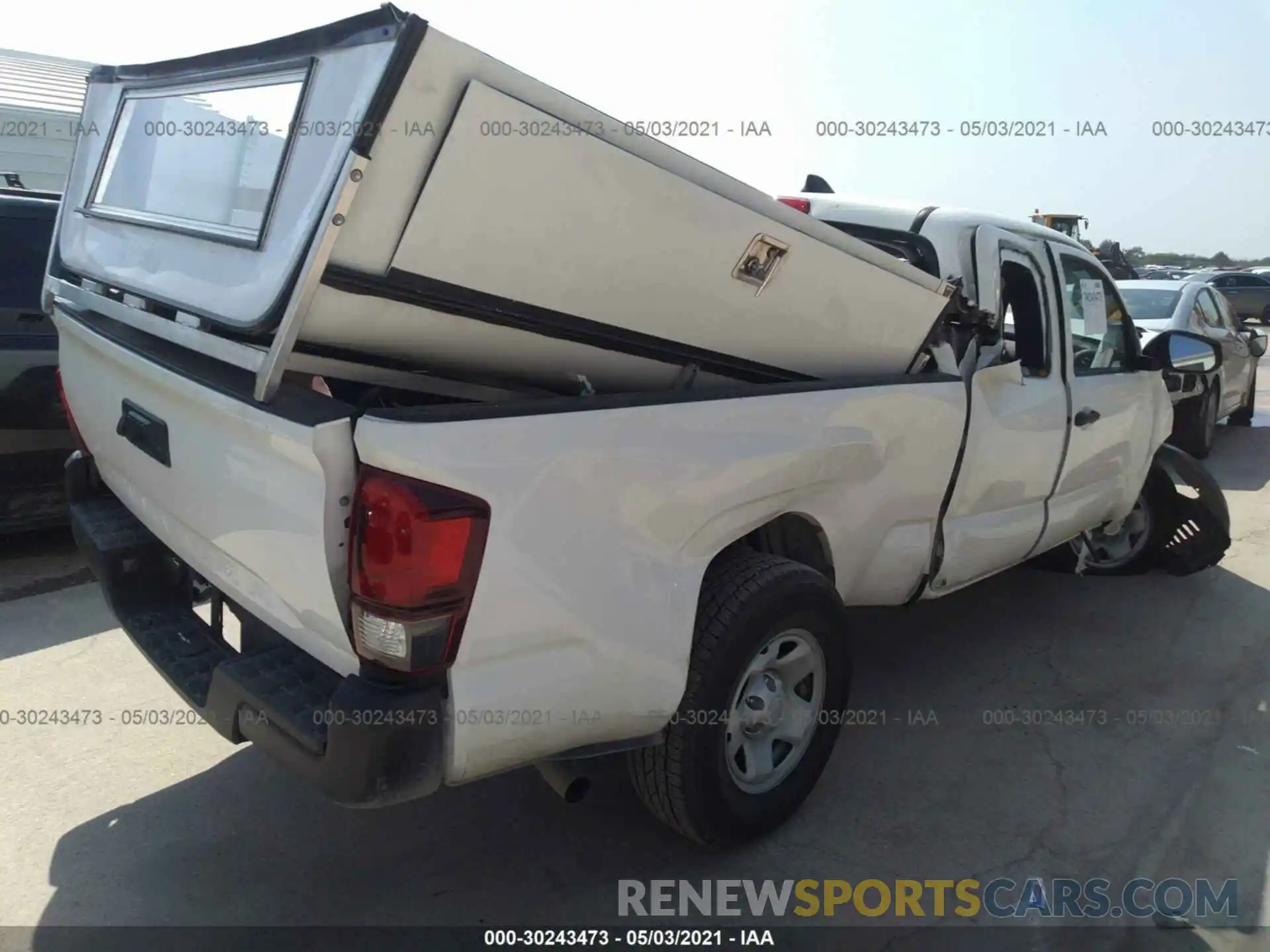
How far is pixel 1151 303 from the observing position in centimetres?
911

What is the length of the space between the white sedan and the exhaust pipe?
6.88 meters

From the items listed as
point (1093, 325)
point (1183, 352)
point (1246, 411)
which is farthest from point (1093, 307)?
point (1246, 411)

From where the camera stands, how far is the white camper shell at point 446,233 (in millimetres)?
2123

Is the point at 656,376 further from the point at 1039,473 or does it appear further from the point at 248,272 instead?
the point at 1039,473

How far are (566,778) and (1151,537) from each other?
14.8 ft

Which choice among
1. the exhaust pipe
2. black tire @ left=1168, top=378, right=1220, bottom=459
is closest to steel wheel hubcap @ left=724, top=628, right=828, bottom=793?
the exhaust pipe

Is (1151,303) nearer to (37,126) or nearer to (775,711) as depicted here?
(775,711)

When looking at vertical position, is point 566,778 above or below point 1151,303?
below

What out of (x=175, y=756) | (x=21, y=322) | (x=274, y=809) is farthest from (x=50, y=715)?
(x=21, y=322)

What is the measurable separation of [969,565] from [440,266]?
8.53ft

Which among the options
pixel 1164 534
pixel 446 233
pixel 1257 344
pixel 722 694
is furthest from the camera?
pixel 1257 344

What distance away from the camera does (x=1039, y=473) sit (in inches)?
163

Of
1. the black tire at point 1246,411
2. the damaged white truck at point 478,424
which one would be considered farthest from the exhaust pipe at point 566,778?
the black tire at point 1246,411

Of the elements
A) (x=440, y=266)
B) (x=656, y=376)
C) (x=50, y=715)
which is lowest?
(x=50, y=715)
